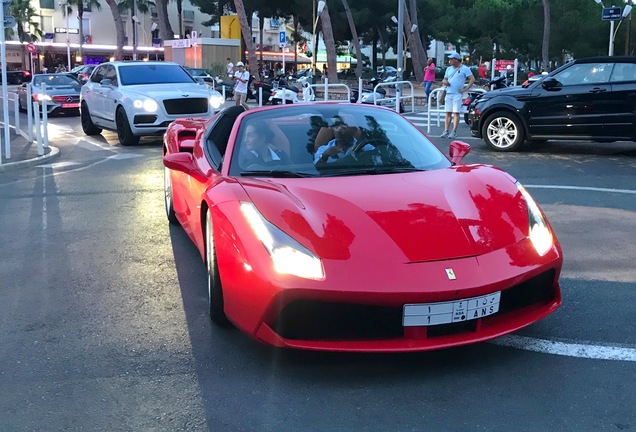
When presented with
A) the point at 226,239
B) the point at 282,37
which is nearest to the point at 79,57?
the point at 282,37

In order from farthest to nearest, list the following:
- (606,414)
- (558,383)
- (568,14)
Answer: (568,14) → (558,383) → (606,414)

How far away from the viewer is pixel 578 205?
785cm

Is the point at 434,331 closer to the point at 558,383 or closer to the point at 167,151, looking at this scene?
the point at 558,383

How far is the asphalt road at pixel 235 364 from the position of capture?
123 inches

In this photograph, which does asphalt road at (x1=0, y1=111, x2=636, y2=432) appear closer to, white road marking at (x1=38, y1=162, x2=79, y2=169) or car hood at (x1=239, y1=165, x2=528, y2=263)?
car hood at (x1=239, y1=165, x2=528, y2=263)

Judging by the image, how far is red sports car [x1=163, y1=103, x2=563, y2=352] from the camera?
11.0ft

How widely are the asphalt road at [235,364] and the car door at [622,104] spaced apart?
18.4 feet

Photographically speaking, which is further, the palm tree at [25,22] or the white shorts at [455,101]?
the palm tree at [25,22]

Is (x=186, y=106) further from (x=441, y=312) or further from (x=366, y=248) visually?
(x=441, y=312)

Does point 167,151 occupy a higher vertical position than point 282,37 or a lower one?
lower

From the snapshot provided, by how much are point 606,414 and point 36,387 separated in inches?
105

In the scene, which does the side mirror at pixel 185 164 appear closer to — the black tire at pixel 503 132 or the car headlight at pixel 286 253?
the car headlight at pixel 286 253

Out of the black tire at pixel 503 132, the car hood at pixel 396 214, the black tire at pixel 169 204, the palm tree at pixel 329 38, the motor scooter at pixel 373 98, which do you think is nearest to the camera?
the car hood at pixel 396 214

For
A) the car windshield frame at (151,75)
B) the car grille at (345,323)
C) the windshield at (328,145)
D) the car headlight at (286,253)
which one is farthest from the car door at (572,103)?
the car headlight at (286,253)
